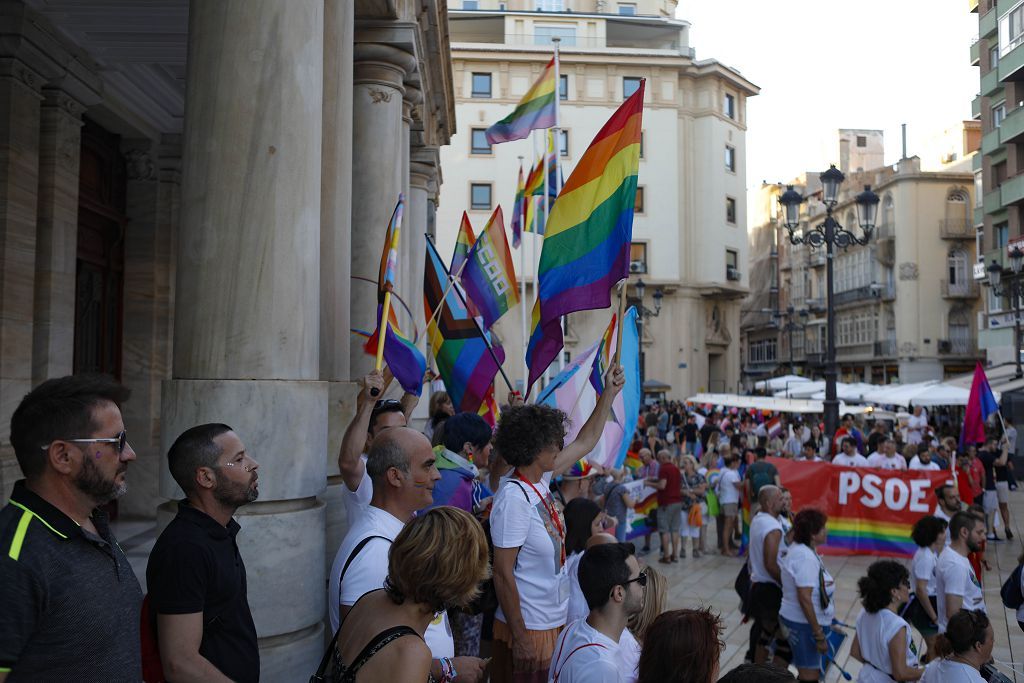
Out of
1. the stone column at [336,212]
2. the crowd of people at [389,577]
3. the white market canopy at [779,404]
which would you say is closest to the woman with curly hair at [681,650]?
the crowd of people at [389,577]

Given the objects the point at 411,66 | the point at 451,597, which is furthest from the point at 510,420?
the point at 411,66

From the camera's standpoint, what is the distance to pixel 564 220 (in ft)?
20.0

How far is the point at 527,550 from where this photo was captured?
4.32m

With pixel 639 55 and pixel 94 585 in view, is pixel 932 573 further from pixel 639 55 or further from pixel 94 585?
pixel 639 55

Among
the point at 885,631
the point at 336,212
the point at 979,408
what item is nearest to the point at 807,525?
the point at 885,631

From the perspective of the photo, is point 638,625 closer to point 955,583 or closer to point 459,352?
point 955,583

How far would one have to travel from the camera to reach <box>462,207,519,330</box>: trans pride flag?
8.22 m

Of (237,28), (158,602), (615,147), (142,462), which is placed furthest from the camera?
(142,462)

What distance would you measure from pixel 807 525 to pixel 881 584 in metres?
1.10

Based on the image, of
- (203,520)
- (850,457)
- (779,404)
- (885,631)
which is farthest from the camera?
(779,404)

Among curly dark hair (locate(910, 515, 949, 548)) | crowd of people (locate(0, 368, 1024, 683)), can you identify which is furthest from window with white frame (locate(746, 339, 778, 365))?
crowd of people (locate(0, 368, 1024, 683))

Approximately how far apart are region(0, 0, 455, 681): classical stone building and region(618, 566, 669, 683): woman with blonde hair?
168cm

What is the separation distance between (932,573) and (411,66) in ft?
22.5

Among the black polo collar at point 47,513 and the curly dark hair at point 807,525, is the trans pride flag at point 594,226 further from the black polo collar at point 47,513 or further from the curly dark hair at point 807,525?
the black polo collar at point 47,513
